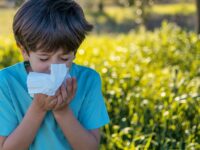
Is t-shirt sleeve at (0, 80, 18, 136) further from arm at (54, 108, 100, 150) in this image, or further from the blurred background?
the blurred background

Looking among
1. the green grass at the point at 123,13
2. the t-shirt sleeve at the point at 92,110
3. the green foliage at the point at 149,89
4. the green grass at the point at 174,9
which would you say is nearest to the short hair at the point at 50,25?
the t-shirt sleeve at the point at 92,110

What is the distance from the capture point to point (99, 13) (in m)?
22.3

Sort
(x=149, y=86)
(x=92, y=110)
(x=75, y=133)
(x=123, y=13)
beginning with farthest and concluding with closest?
(x=123, y=13) → (x=149, y=86) → (x=92, y=110) → (x=75, y=133)

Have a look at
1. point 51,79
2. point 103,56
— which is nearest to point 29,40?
point 51,79

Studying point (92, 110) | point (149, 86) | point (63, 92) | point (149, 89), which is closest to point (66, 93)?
point (63, 92)

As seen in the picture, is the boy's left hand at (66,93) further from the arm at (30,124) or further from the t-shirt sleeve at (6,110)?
the t-shirt sleeve at (6,110)

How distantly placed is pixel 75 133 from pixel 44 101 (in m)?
0.19

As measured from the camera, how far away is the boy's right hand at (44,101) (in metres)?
2.17

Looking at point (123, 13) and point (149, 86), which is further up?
point (149, 86)

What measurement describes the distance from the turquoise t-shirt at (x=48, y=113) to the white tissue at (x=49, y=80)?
5.8 inches

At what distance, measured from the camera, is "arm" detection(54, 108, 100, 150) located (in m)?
2.24

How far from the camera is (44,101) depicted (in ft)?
7.11

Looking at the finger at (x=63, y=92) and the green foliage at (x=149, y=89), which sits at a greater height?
the finger at (x=63, y=92)

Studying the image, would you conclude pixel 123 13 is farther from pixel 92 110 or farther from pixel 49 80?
pixel 49 80
